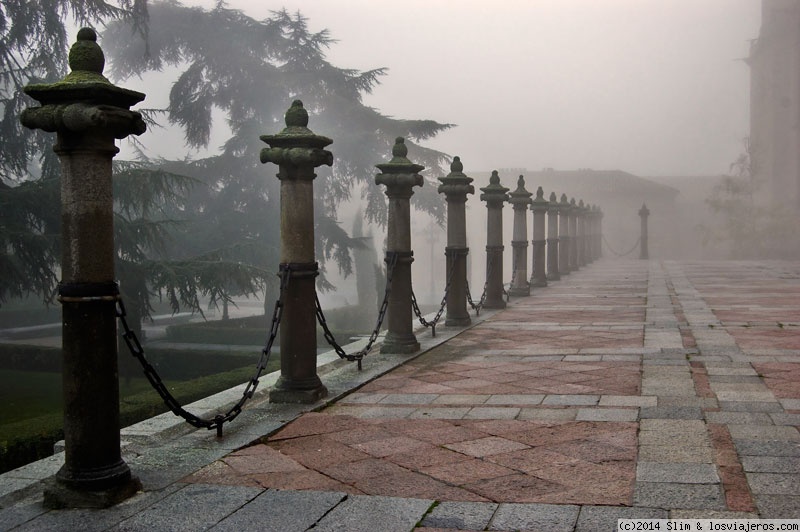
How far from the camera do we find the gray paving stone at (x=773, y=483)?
10.8ft

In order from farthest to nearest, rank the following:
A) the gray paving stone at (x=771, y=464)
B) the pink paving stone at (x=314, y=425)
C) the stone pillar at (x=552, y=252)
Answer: the stone pillar at (x=552, y=252), the pink paving stone at (x=314, y=425), the gray paving stone at (x=771, y=464)

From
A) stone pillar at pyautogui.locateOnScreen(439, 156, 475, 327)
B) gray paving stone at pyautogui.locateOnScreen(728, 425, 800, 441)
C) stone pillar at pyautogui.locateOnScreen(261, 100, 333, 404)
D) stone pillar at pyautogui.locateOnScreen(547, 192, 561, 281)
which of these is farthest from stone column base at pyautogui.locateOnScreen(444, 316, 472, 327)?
stone pillar at pyautogui.locateOnScreen(547, 192, 561, 281)

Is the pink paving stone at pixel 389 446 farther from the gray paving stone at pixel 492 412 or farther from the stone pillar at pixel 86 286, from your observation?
the stone pillar at pixel 86 286

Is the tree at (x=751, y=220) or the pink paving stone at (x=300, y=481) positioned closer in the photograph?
the pink paving stone at (x=300, y=481)

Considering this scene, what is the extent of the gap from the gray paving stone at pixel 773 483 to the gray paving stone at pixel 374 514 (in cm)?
131

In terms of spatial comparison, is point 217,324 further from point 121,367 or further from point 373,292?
point 373,292

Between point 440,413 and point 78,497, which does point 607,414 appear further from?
point 78,497

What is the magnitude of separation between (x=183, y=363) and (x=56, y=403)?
3110 mm

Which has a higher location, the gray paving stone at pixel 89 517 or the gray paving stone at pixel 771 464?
the gray paving stone at pixel 771 464

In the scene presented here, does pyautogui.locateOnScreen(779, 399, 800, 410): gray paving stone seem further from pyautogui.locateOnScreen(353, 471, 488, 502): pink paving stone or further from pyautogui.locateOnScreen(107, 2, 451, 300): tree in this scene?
pyautogui.locateOnScreen(107, 2, 451, 300): tree

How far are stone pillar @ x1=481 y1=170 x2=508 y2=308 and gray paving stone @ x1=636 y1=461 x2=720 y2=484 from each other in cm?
802

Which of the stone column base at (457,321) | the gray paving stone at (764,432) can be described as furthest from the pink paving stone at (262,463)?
the stone column base at (457,321)

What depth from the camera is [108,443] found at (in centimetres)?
360

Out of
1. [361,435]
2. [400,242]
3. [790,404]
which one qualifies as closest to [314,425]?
[361,435]
